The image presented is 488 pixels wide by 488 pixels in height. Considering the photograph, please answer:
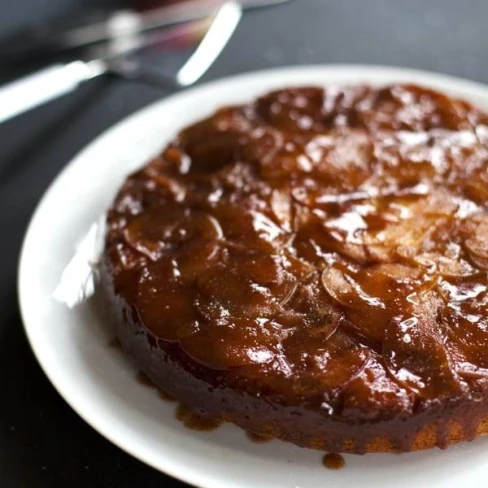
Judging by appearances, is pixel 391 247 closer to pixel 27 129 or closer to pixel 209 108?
pixel 209 108

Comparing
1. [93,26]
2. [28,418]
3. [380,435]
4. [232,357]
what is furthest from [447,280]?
[93,26]

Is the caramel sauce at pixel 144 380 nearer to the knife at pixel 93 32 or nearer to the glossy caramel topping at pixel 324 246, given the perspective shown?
the glossy caramel topping at pixel 324 246

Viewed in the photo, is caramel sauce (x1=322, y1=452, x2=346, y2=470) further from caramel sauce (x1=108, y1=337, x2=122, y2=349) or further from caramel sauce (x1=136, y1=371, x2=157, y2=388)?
caramel sauce (x1=108, y1=337, x2=122, y2=349)

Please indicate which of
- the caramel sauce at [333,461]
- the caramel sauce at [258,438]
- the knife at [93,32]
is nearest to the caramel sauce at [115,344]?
the caramel sauce at [258,438]

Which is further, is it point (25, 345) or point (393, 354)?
point (25, 345)

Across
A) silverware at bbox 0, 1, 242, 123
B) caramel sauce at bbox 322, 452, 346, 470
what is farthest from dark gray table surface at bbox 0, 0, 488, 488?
caramel sauce at bbox 322, 452, 346, 470

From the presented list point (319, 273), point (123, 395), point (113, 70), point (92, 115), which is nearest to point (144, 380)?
point (123, 395)

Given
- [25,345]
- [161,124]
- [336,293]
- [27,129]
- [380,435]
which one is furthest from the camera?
[27,129]
